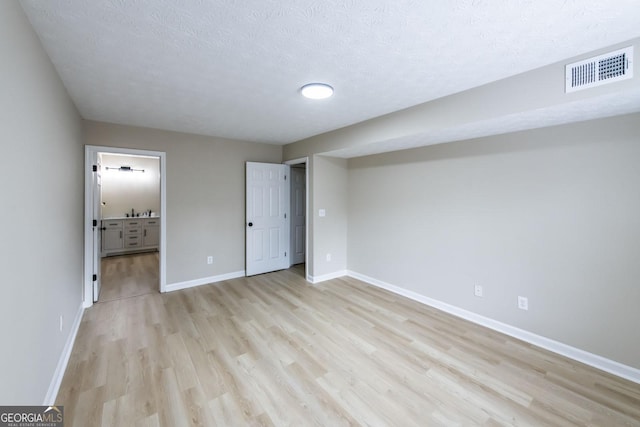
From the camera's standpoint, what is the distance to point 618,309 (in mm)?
2189

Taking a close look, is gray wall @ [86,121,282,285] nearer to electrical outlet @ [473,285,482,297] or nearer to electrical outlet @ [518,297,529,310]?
electrical outlet @ [473,285,482,297]

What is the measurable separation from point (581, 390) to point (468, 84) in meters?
2.55

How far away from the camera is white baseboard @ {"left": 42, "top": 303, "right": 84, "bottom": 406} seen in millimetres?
1802

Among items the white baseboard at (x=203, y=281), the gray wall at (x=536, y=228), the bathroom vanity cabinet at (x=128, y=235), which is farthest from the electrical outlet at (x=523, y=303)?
the bathroom vanity cabinet at (x=128, y=235)

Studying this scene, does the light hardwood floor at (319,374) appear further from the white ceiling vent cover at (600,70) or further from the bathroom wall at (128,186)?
the bathroom wall at (128,186)

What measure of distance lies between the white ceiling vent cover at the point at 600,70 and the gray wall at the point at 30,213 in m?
3.24

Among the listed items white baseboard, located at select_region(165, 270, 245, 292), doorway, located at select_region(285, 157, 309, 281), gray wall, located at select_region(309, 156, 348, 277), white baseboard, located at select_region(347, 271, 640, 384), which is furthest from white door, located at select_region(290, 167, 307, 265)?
white baseboard, located at select_region(347, 271, 640, 384)

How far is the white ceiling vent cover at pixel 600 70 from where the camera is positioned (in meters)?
1.68

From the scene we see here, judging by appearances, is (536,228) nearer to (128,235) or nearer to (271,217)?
(271,217)

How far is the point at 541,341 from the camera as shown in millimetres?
2568

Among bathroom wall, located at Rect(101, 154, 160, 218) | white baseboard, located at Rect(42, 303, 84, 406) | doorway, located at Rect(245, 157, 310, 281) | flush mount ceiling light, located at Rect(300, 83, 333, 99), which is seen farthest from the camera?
bathroom wall, located at Rect(101, 154, 160, 218)

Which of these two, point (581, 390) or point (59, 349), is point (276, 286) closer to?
point (59, 349)

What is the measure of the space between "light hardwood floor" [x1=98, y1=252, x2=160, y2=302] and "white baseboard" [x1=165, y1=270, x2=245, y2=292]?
0.86 ft

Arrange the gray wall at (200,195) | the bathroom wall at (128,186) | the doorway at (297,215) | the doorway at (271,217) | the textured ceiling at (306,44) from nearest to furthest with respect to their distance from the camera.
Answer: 1. the textured ceiling at (306,44)
2. the gray wall at (200,195)
3. the doorway at (271,217)
4. the doorway at (297,215)
5. the bathroom wall at (128,186)
